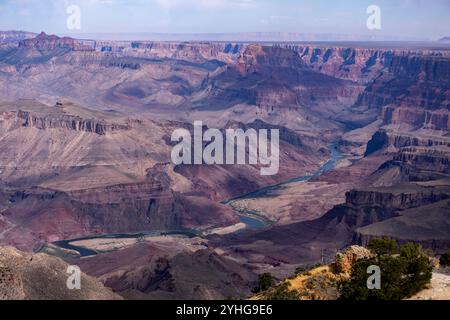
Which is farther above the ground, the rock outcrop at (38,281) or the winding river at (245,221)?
the rock outcrop at (38,281)

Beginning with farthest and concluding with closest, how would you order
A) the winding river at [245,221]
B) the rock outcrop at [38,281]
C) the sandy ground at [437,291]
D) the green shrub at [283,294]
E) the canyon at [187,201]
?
the winding river at [245,221]
the canyon at [187,201]
the rock outcrop at [38,281]
the green shrub at [283,294]
the sandy ground at [437,291]

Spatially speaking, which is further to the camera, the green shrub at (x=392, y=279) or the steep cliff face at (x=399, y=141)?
the steep cliff face at (x=399, y=141)

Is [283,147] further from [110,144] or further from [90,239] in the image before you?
[90,239]

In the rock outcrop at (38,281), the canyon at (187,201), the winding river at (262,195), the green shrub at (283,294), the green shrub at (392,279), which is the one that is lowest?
the winding river at (262,195)

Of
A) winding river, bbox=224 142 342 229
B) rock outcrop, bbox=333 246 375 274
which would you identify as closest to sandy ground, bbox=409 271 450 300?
rock outcrop, bbox=333 246 375 274

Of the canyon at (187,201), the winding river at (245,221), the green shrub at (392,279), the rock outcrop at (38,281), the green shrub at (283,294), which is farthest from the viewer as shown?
the winding river at (245,221)

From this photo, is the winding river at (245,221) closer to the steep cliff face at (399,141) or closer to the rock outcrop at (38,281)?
the steep cliff face at (399,141)

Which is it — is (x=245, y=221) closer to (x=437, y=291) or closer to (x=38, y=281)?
(x=38, y=281)

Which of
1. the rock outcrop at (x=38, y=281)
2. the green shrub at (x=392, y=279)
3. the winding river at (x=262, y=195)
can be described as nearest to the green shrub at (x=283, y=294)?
the green shrub at (x=392, y=279)

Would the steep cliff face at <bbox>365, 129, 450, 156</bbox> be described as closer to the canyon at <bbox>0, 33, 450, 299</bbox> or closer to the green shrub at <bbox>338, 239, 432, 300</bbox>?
the canyon at <bbox>0, 33, 450, 299</bbox>

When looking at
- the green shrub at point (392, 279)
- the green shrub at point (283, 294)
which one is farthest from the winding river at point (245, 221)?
the green shrub at point (392, 279)

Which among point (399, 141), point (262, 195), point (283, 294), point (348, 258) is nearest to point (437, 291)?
point (348, 258)
